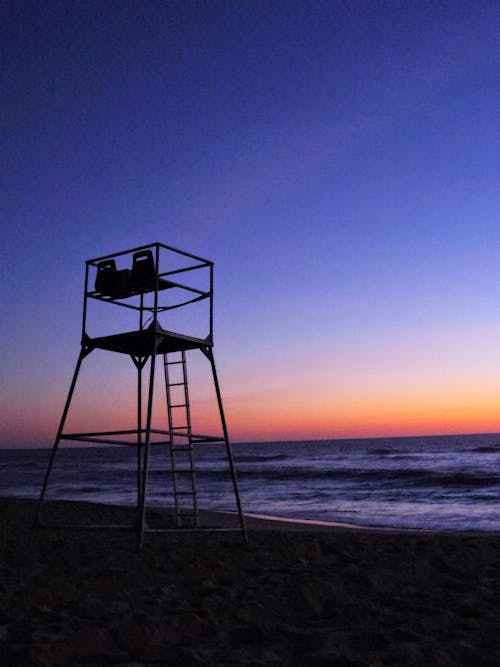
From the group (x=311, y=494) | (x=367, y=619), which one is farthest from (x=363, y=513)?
(x=367, y=619)

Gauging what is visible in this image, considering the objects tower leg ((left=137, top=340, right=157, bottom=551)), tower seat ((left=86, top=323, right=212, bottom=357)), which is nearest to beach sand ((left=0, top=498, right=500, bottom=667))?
tower leg ((left=137, top=340, right=157, bottom=551))

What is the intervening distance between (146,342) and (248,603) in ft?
13.8

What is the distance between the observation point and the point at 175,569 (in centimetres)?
600

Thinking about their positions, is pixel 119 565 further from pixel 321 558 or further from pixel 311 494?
pixel 311 494

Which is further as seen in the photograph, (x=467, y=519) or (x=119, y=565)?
(x=467, y=519)

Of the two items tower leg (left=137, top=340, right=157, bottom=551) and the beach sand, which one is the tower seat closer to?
tower leg (left=137, top=340, right=157, bottom=551)

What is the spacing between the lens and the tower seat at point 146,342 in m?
7.67

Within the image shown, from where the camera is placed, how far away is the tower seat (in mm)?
7668

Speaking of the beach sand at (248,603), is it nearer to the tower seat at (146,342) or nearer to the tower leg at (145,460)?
the tower leg at (145,460)

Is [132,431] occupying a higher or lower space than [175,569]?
higher

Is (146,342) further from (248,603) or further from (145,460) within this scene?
(248,603)

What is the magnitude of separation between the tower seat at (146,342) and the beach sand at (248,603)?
2.51 m

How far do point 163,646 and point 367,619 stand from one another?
4.78 feet

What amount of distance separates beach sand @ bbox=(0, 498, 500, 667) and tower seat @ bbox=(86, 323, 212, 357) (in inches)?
98.9
